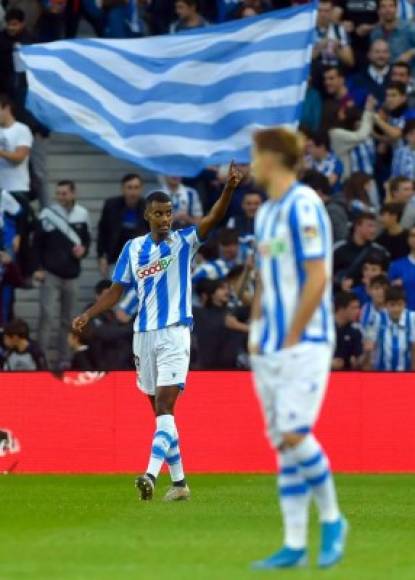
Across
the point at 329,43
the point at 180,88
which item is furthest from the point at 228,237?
the point at 329,43

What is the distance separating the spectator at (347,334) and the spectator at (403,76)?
144 inches

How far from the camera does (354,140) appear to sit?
21.6 metres

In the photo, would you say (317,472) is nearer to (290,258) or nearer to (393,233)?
(290,258)

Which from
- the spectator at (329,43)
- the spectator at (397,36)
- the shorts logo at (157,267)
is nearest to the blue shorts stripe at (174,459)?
the shorts logo at (157,267)

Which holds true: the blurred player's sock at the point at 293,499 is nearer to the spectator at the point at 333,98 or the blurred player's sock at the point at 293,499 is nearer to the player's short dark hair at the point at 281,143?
the player's short dark hair at the point at 281,143

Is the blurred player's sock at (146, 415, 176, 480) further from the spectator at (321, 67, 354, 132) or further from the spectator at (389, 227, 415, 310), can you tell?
the spectator at (321, 67, 354, 132)

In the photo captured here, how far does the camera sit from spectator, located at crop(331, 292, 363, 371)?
63.1 feet

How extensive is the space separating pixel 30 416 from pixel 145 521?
619cm

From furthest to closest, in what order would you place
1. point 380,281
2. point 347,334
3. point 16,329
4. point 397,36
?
point 397,36
point 347,334
point 380,281
point 16,329

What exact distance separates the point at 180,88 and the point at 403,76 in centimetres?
337

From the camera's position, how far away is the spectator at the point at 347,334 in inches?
757

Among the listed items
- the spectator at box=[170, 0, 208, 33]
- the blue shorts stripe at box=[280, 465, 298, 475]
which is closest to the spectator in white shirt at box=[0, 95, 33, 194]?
the spectator at box=[170, 0, 208, 33]

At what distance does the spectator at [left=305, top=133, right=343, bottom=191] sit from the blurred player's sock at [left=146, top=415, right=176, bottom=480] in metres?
7.72

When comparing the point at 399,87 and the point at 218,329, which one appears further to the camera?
the point at 399,87
